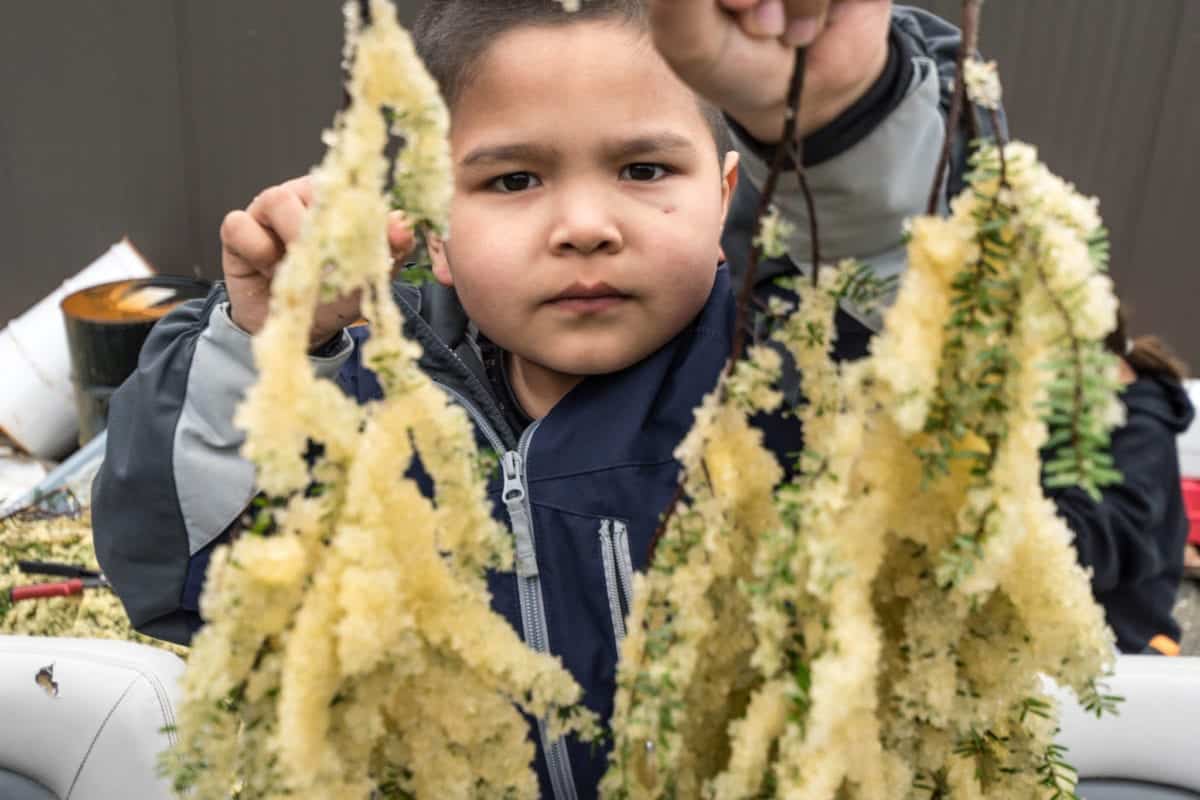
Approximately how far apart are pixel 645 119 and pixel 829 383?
378 millimetres

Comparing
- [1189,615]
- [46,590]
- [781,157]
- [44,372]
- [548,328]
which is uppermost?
[781,157]

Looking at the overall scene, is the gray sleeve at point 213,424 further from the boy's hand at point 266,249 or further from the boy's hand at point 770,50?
the boy's hand at point 770,50

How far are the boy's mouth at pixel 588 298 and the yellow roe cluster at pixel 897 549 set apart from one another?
1.08 feet

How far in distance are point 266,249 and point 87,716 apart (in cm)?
58

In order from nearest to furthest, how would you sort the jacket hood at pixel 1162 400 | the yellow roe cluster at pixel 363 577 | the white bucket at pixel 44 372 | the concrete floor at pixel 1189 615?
the yellow roe cluster at pixel 363 577, the jacket hood at pixel 1162 400, the concrete floor at pixel 1189 615, the white bucket at pixel 44 372

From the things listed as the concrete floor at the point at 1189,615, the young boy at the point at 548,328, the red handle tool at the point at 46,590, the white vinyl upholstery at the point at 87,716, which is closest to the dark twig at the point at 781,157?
the young boy at the point at 548,328

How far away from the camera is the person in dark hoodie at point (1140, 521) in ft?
5.01

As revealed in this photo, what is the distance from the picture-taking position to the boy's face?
30.2 inches

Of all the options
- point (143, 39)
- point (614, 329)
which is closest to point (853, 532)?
point (614, 329)

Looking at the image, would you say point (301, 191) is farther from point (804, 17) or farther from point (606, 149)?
point (804, 17)

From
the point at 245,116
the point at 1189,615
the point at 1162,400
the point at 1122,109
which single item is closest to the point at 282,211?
the point at 1162,400

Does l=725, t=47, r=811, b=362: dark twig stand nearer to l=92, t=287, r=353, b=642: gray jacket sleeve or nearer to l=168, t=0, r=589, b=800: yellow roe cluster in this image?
l=168, t=0, r=589, b=800: yellow roe cluster

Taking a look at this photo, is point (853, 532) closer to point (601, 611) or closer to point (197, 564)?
point (601, 611)

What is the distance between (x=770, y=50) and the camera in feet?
1.58
